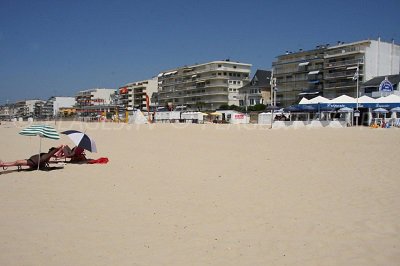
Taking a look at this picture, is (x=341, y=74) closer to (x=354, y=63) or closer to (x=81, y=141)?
(x=354, y=63)

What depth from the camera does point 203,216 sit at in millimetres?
5316

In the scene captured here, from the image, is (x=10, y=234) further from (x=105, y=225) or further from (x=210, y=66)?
(x=210, y=66)

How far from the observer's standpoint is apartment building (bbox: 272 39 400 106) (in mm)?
69250

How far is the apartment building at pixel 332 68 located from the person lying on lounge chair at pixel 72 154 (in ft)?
199

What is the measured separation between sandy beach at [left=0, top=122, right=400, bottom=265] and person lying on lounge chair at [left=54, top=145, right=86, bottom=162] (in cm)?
132

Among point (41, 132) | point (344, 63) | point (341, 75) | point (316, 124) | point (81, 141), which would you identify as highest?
point (344, 63)

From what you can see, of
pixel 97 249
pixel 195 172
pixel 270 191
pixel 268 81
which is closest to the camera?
pixel 97 249

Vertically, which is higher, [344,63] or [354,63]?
[344,63]

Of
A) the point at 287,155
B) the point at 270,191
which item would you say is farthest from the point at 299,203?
the point at 287,155

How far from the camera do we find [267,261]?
3.76 meters

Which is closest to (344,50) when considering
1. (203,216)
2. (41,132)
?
(41,132)

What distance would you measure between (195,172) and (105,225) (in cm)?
434

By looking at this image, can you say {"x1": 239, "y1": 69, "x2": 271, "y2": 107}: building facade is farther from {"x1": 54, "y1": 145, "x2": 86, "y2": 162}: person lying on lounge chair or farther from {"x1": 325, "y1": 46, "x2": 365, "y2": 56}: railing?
{"x1": 54, "y1": 145, "x2": 86, "y2": 162}: person lying on lounge chair

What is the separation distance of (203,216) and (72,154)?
6.83 m
